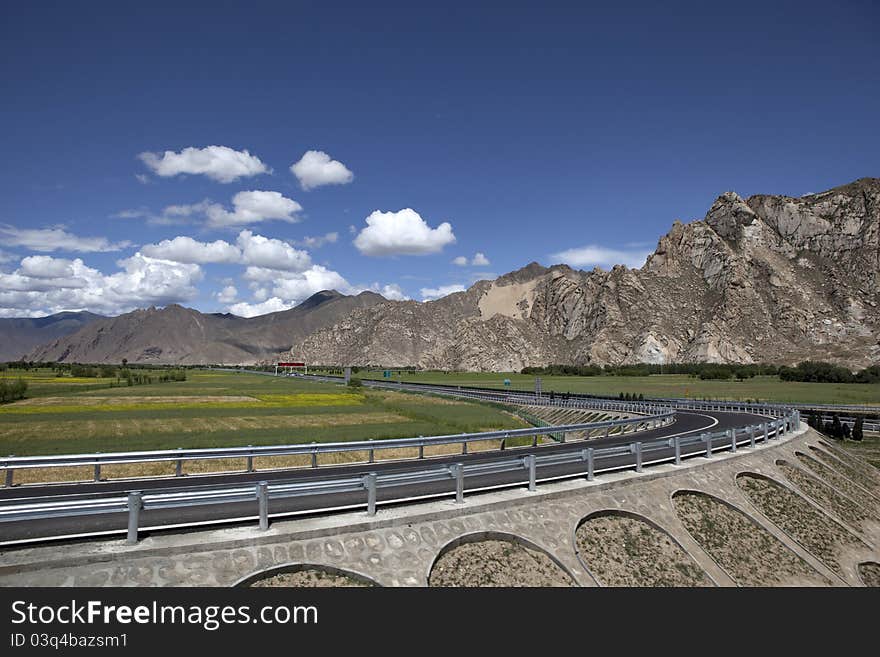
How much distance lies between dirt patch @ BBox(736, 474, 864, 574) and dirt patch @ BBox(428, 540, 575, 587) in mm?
12641

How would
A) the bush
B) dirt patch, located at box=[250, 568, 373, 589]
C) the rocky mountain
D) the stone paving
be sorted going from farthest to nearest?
the rocky mountain → the bush → dirt patch, located at box=[250, 568, 373, 589] → the stone paving

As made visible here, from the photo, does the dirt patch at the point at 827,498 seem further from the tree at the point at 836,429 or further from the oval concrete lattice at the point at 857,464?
the tree at the point at 836,429

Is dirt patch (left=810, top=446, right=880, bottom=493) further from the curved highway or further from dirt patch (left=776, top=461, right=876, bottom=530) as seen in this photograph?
the curved highway

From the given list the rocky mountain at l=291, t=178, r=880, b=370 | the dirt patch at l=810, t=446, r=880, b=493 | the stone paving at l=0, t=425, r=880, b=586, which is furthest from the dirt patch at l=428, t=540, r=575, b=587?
the rocky mountain at l=291, t=178, r=880, b=370

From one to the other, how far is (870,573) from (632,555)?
39.3ft

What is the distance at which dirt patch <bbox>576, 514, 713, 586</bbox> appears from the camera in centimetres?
1557

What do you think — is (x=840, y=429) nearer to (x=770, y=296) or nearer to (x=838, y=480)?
(x=838, y=480)

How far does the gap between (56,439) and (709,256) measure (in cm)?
19734

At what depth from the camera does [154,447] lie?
2975cm

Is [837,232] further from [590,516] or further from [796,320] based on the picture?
[590,516]

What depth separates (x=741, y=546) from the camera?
64.2 feet

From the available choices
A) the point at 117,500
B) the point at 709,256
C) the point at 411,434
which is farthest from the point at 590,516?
the point at 709,256

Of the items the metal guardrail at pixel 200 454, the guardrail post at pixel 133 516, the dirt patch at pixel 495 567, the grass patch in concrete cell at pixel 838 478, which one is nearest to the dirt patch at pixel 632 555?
the dirt patch at pixel 495 567

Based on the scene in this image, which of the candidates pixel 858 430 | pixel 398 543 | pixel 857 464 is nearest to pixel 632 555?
pixel 398 543
